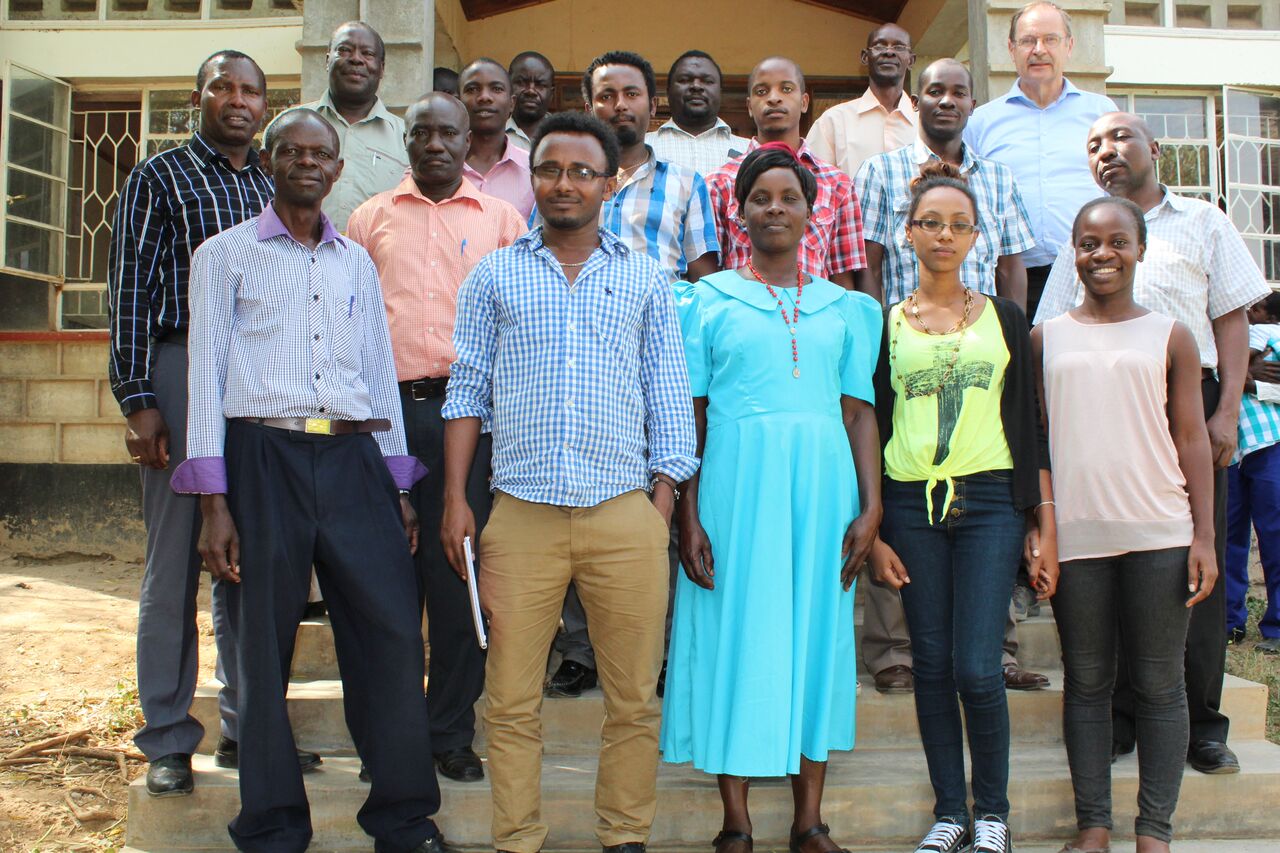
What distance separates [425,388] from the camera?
11.7ft

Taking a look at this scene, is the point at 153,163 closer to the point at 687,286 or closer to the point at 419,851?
the point at 687,286

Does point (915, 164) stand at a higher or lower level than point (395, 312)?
higher

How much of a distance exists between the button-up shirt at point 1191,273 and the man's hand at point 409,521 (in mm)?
2168

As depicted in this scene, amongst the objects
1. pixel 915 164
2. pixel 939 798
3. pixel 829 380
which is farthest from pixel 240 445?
pixel 915 164

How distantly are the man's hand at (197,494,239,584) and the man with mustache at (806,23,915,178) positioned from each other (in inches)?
127

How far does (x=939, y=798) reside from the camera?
317cm

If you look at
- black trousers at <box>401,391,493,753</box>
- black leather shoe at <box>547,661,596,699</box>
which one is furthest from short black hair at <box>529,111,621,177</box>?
black leather shoe at <box>547,661,596,699</box>

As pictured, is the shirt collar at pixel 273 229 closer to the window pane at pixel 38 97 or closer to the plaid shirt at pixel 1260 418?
the plaid shirt at pixel 1260 418

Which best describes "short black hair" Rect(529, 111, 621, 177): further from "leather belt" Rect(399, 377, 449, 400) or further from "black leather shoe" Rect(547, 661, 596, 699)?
"black leather shoe" Rect(547, 661, 596, 699)

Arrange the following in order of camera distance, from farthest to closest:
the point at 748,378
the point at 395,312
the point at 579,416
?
the point at 395,312 < the point at 748,378 < the point at 579,416

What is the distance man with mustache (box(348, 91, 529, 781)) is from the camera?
3424mm

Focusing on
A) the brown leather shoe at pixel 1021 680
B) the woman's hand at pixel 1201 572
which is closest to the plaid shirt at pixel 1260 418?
the brown leather shoe at pixel 1021 680

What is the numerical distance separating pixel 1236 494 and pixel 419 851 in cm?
477

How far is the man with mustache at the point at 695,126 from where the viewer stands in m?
4.61
